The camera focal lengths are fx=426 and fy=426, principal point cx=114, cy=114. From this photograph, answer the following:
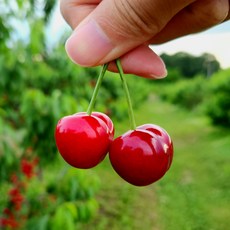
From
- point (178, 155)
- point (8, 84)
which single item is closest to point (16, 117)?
point (8, 84)

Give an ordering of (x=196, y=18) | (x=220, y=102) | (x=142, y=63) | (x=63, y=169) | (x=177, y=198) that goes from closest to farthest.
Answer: (x=142, y=63) < (x=196, y=18) < (x=63, y=169) < (x=177, y=198) < (x=220, y=102)

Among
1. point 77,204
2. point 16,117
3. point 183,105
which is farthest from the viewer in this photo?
point 183,105

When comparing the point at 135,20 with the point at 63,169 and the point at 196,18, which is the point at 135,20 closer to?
the point at 196,18

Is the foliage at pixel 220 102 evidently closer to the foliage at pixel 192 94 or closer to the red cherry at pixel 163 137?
the foliage at pixel 192 94

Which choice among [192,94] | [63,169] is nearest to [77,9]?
[63,169]

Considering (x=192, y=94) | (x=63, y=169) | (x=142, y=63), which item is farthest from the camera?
(x=192, y=94)

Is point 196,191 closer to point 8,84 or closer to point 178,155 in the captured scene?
point 178,155
